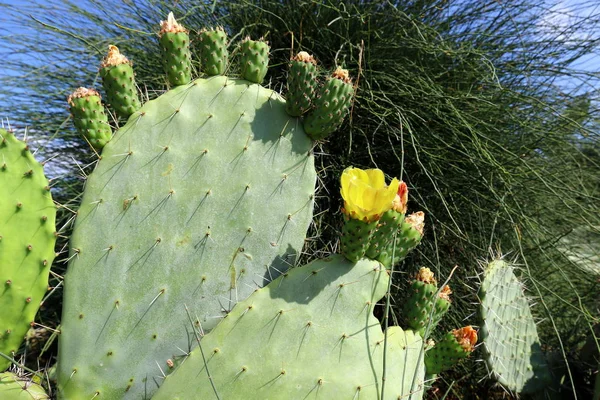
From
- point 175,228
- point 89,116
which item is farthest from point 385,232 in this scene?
point 89,116

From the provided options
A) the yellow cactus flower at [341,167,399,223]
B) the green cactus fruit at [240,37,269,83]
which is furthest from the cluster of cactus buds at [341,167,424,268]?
the green cactus fruit at [240,37,269,83]

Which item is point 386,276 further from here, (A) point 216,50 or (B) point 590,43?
(B) point 590,43

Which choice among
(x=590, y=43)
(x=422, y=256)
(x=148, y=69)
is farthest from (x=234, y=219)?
(x=590, y=43)

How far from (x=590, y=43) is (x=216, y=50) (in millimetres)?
1529

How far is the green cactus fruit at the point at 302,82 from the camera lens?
1.19 metres

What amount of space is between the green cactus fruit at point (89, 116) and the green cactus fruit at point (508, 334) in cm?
101

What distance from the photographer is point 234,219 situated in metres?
1.20

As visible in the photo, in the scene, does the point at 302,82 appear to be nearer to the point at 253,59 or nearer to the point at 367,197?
the point at 253,59

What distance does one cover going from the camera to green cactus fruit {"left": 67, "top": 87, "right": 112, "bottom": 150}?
122 cm

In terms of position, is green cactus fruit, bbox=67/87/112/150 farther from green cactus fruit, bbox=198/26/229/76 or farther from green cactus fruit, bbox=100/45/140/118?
green cactus fruit, bbox=198/26/229/76

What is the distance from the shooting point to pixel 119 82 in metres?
1.22

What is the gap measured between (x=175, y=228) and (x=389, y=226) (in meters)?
0.46

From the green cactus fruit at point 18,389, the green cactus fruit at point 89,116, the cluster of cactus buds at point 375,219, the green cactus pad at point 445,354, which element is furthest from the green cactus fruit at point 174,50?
the green cactus pad at point 445,354

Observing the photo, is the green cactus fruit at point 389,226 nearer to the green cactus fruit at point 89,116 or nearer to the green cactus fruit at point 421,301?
the green cactus fruit at point 421,301
